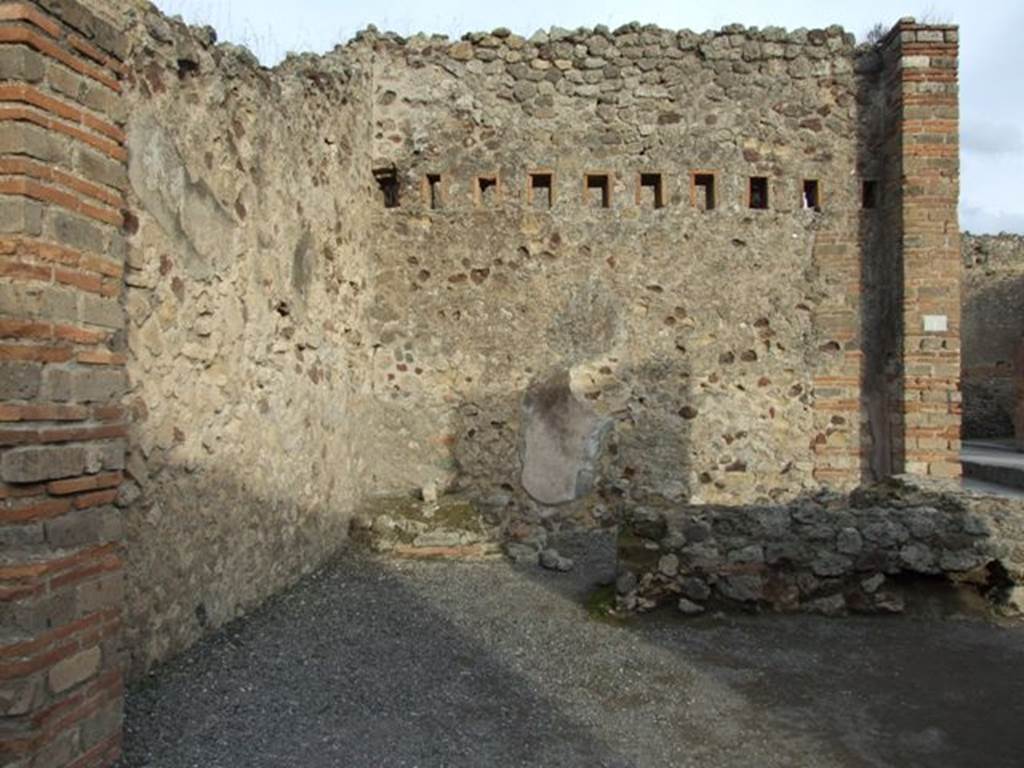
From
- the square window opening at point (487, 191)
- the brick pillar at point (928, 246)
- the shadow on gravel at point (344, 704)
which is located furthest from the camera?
the square window opening at point (487, 191)

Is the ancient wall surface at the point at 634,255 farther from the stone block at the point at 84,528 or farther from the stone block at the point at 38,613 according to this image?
the stone block at the point at 38,613

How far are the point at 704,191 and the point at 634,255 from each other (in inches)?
36.2

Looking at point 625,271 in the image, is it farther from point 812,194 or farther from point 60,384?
point 60,384

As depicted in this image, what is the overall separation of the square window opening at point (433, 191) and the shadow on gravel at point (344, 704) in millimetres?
3954

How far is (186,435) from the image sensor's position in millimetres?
4160

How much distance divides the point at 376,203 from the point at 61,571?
17.3ft

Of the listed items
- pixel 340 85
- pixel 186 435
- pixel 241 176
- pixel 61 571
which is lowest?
pixel 61 571

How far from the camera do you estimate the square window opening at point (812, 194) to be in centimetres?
738

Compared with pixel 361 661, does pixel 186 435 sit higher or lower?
higher

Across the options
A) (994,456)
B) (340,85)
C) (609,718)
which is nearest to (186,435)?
(609,718)

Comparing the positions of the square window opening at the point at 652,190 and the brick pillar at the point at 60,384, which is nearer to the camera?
the brick pillar at the point at 60,384

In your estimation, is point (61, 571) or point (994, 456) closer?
point (61, 571)

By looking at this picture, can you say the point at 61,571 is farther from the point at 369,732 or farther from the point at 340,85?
the point at 340,85

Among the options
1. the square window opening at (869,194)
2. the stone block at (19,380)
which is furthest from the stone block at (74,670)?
the square window opening at (869,194)
